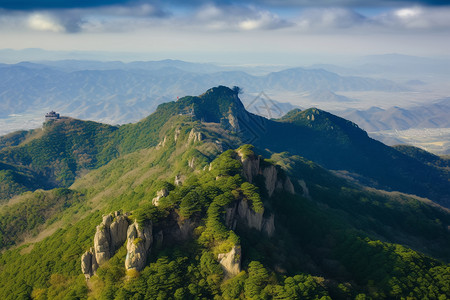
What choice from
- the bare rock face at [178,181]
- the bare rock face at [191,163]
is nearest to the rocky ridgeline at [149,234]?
the bare rock face at [178,181]

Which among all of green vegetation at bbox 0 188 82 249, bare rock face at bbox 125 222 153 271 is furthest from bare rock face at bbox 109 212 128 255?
green vegetation at bbox 0 188 82 249

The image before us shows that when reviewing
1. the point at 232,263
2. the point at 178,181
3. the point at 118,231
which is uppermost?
the point at 118,231

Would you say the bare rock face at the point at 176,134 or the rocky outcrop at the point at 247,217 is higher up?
the rocky outcrop at the point at 247,217

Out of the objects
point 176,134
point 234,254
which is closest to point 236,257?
point 234,254

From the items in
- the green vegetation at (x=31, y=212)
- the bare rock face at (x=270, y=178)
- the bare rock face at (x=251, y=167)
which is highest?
the bare rock face at (x=251, y=167)

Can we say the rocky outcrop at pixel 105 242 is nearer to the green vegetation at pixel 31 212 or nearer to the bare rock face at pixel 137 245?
the bare rock face at pixel 137 245

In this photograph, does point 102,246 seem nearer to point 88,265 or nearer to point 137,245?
point 88,265
